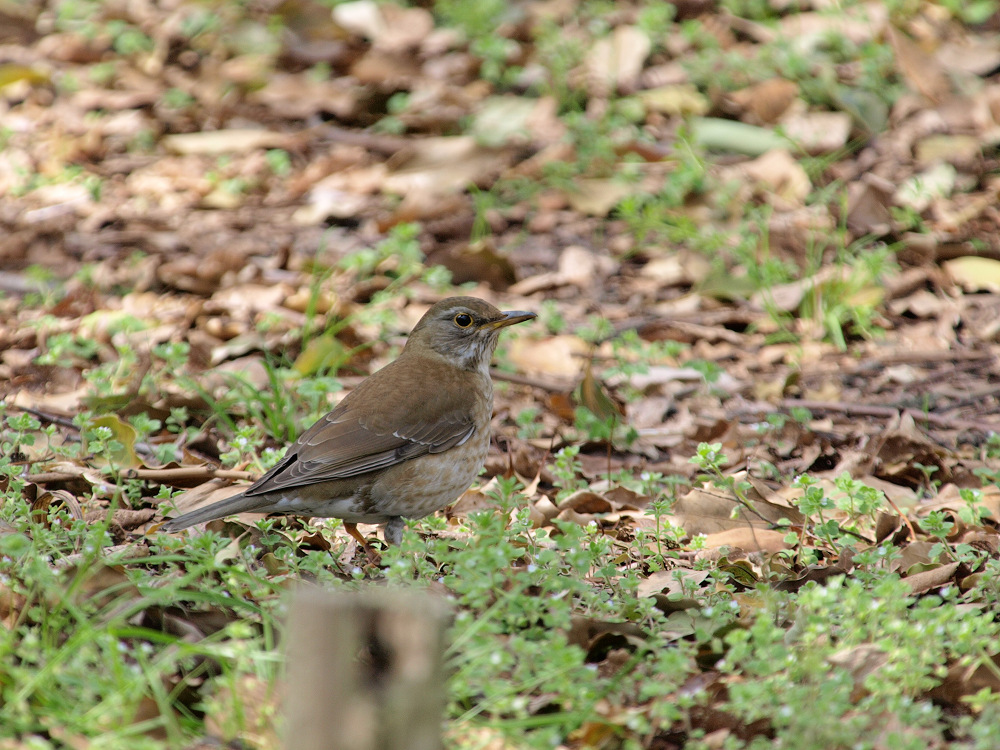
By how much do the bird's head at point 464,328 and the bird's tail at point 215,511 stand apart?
66.3 inches

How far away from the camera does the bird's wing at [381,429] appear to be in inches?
200

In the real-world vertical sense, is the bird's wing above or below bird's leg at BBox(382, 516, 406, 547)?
above

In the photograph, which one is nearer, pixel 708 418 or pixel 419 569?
pixel 419 569

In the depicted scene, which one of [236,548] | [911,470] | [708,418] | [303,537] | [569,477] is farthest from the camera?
[708,418]

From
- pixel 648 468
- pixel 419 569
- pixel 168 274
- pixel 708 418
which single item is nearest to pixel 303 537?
pixel 419 569

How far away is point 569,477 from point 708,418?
152 cm

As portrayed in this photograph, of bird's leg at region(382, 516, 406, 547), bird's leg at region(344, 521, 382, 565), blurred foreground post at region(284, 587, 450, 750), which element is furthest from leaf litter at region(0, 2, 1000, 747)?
blurred foreground post at region(284, 587, 450, 750)

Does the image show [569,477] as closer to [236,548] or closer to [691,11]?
[236,548]

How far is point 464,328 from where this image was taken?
607 centimetres

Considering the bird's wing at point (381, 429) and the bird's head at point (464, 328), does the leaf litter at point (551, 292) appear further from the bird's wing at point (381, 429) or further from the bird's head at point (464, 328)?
the bird's head at point (464, 328)

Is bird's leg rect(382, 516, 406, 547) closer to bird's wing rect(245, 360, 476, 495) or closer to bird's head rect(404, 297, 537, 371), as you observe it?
bird's wing rect(245, 360, 476, 495)

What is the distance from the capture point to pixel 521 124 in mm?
9797

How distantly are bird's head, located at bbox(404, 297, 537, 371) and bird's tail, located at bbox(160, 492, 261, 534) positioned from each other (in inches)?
66.3

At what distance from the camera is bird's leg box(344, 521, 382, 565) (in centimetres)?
513
